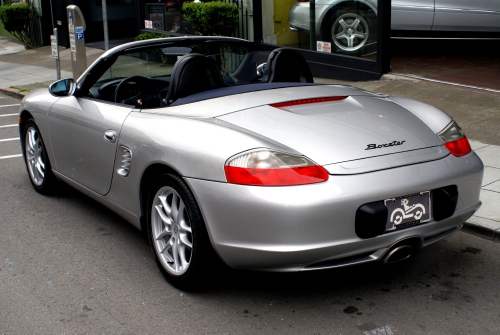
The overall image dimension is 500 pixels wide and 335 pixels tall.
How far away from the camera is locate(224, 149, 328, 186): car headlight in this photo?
133 inches

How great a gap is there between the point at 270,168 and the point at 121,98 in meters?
1.85

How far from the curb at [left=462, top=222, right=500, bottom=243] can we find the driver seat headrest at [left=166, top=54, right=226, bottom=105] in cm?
218

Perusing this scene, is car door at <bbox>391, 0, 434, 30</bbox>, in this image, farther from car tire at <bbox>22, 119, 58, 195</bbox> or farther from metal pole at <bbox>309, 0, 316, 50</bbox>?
car tire at <bbox>22, 119, 58, 195</bbox>

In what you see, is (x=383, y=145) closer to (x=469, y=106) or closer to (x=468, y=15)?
(x=469, y=106)

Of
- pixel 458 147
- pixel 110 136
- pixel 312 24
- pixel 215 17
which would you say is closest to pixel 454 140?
pixel 458 147

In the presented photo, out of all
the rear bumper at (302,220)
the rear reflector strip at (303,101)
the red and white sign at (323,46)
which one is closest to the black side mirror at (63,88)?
the rear reflector strip at (303,101)

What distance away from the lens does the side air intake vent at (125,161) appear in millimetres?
4254

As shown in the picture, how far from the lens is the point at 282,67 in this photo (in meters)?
4.92

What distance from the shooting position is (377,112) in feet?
13.6

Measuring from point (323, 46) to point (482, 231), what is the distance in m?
7.21

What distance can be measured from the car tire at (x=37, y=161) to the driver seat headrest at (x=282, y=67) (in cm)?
215

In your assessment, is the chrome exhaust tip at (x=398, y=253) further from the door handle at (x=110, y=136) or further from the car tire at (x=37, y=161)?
the car tire at (x=37, y=161)

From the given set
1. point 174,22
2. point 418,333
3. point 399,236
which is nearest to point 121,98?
point 399,236

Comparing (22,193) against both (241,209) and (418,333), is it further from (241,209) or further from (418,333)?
(418,333)
